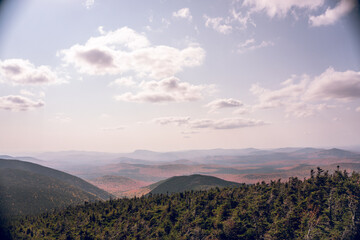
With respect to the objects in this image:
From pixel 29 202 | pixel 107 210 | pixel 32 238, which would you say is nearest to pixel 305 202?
pixel 107 210

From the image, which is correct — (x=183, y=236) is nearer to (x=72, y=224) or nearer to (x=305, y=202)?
(x=305, y=202)

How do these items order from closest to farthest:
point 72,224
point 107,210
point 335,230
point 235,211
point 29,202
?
point 335,230 → point 235,211 → point 72,224 → point 107,210 → point 29,202

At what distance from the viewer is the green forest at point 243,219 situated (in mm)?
57562

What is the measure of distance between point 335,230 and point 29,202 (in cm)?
24173

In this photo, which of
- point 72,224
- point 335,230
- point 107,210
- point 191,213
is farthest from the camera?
point 107,210

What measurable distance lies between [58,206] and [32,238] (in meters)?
129

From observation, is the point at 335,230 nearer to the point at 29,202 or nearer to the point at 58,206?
the point at 58,206

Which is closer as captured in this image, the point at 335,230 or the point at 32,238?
the point at 335,230

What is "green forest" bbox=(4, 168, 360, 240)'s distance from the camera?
5756 cm

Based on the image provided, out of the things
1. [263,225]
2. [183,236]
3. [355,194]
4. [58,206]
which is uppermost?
[355,194]

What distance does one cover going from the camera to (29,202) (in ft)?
634

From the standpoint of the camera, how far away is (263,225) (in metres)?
66.6

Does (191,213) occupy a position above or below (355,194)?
below

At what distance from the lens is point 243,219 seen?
7225cm
